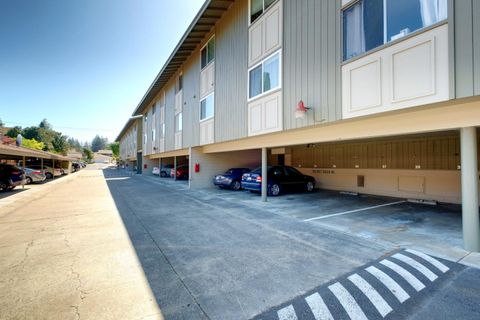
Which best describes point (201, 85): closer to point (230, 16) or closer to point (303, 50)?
point (230, 16)

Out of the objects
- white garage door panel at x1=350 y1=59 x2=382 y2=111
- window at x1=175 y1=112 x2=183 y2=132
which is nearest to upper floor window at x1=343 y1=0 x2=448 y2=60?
white garage door panel at x1=350 y1=59 x2=382 y2=111

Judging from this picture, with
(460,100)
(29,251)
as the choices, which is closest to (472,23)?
(460,100)

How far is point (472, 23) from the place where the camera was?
380 cm

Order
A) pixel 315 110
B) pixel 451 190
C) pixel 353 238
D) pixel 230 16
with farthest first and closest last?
pixel 230 16 < pixel 451 190 < pixel 315 110 < pixel 353 238

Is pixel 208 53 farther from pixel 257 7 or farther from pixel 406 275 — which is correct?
pixel 406 275

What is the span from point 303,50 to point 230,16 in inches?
247

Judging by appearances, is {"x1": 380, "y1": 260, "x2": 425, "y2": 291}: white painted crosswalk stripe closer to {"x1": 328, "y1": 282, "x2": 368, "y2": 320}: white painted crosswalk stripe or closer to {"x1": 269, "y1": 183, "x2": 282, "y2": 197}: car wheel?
{"x1": 328, "y1": 282, "x2": 368, "y2": 320}: white painted crosswalk stripe

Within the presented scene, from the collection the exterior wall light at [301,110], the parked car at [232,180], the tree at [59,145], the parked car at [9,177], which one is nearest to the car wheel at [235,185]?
the parked car at [232,180]

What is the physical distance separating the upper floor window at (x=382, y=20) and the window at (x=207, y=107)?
27.3 feet

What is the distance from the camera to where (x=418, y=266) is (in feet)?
12.7

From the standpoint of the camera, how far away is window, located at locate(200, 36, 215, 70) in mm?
13605

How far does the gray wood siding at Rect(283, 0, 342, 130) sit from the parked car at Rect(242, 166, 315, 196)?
4601 millimetres

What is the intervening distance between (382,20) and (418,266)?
4908 mm

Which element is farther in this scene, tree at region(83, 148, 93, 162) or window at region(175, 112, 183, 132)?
tree at region(83, 148, 93, 162)
